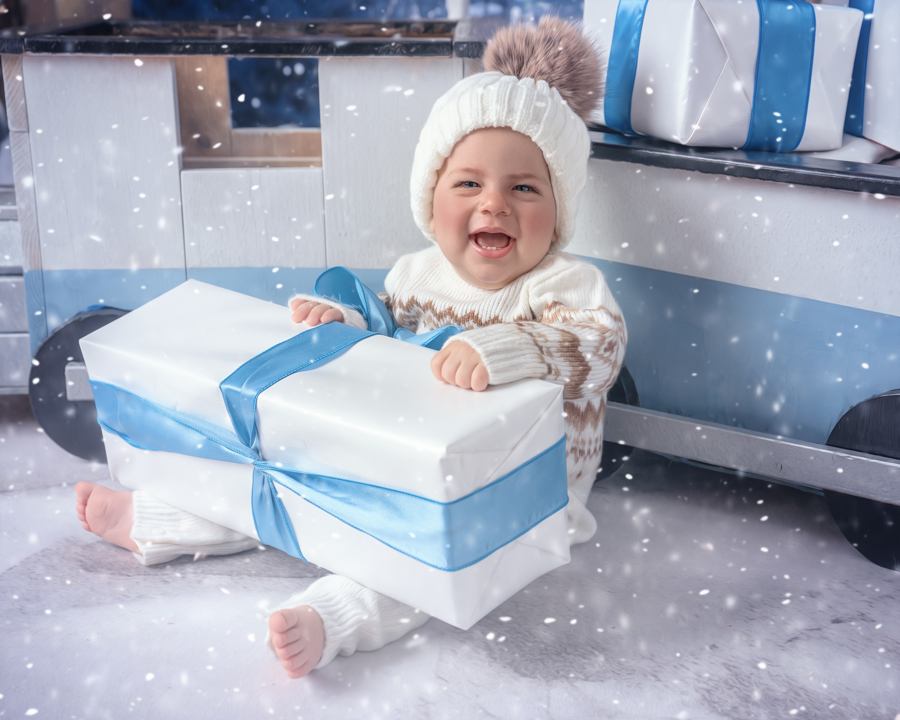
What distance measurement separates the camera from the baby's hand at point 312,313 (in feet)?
3.34

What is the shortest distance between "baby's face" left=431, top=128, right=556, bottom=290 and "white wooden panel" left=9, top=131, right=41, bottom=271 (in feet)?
2.11

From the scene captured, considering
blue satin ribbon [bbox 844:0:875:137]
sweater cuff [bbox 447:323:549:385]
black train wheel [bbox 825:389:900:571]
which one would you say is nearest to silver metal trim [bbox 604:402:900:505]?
black train wheel [bbox 825:389:900:571]

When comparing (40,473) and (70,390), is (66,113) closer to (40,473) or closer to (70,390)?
(70,390)

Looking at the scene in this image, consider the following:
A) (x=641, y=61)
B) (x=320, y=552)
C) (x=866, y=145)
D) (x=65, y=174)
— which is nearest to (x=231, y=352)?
(x=320, y=552)

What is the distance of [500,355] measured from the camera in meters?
0.85

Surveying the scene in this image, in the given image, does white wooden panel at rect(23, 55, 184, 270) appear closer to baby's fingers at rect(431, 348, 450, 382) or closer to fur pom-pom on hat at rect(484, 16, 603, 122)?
fur pom-pom on hat at rect(484, 16, 603, 122)

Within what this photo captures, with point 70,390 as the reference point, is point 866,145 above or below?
above

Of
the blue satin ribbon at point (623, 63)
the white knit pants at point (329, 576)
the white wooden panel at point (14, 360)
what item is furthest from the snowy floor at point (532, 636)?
the blue satin ribbon at point (623, 63)

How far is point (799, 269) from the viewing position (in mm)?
1063

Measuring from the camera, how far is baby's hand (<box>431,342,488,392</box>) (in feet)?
2.73

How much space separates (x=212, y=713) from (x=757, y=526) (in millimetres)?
782

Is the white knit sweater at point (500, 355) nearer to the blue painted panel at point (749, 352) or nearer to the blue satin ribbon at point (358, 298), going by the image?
the blue satin ribbon at point (358, 298)

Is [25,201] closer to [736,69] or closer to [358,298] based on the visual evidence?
[358,298]

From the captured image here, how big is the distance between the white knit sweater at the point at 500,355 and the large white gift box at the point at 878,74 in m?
0.51
